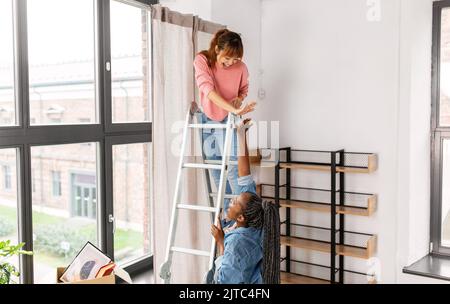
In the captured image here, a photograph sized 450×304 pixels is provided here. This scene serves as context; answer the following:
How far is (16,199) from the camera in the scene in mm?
2033

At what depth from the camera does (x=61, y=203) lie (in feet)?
7.53

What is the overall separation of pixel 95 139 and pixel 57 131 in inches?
9.5

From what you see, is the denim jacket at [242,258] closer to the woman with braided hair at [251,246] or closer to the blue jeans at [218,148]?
the woman with braided hair at [251,246]

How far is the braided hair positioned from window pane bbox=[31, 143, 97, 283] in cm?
93

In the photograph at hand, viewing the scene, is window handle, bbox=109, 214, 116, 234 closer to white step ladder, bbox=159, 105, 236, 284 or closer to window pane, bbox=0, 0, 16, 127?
white step ladder, bbox=159, 105, 236, 284

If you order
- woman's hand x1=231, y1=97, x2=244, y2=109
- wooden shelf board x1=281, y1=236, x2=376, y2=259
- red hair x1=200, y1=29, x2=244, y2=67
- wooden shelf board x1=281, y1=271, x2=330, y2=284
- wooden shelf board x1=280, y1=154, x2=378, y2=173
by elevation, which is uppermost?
red hair x1=200, y1=29, x2=244, y2=67

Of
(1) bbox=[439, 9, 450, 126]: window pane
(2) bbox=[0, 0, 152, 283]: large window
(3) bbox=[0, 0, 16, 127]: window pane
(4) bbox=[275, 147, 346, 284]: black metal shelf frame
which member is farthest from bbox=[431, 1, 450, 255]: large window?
(3) bbox=[0, 0, 16, 127]: window pane

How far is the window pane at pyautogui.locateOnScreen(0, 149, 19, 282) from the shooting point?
1.99m

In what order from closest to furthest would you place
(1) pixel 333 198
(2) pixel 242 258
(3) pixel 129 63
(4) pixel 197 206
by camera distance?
(2) pixel 242 258 → (4) pixel 197 206 → (3) pixel 129 63 → (1) pixel 333 198

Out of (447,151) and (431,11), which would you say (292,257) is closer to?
(447,151)

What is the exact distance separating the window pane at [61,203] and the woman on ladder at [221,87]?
62 cm

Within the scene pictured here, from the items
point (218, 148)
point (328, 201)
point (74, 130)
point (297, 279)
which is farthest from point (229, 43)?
point (297, 279)

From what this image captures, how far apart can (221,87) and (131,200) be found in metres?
0.87

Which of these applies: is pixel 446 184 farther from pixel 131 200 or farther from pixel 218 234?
pixel 131 200
